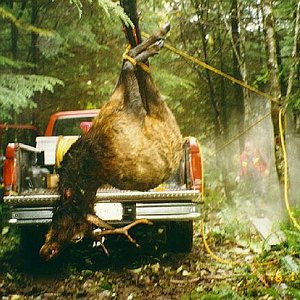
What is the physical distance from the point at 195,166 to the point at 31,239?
1710 millimetres

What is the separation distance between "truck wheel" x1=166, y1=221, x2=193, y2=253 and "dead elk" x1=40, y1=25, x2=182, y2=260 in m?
1.29

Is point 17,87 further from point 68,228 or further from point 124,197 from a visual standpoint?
point 68,228

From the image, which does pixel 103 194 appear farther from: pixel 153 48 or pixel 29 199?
pixel 153 48

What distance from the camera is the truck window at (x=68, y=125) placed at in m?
5.66

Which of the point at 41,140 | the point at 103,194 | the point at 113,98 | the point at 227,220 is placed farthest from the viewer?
the point at 227,220

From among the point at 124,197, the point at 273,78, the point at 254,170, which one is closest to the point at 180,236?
the point at 124,197

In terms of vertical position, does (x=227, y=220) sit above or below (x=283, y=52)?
below

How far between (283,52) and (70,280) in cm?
421

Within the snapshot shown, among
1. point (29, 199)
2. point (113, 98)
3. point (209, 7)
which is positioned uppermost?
point (209, 7)

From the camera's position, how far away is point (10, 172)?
3.98 metres

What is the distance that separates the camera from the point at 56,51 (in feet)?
22.5

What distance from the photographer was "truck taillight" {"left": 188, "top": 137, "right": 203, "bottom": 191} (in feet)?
13.2

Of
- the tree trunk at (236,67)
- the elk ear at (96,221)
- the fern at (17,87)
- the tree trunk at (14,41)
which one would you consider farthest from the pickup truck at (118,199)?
the tree trunk at (236,67)

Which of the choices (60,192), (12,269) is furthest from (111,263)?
(60,192)
